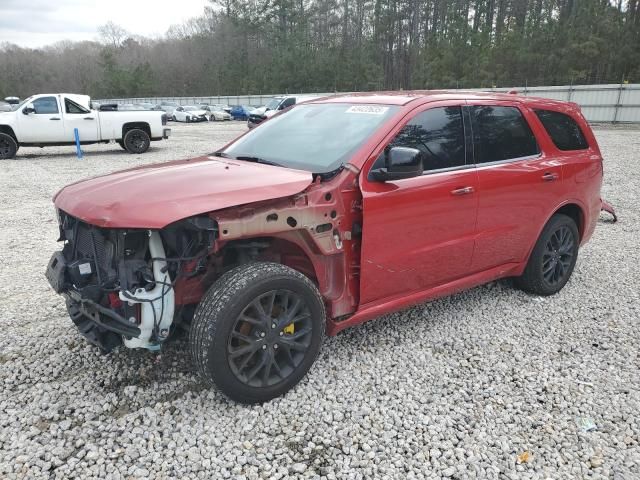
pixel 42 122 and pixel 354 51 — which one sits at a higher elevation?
pixel 354 51

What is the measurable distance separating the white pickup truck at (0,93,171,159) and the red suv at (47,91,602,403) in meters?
12.3

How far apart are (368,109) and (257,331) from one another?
1.76 metres

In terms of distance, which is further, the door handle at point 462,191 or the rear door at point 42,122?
the rear door at point 42,122

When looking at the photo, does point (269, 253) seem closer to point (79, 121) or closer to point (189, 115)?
point (79, 121)

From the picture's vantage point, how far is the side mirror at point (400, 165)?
2.95 meters

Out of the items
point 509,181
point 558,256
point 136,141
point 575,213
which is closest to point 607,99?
point 136,141

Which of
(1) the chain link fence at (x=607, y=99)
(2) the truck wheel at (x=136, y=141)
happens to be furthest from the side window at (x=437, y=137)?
(1) the chain link fence at (x=607, y=99)

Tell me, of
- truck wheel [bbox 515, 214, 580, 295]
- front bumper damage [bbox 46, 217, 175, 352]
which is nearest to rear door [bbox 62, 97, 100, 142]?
front bumper damage [bbox 46, 217, 175, 352]

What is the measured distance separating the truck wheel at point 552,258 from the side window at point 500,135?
766 mm

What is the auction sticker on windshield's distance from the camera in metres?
3.39

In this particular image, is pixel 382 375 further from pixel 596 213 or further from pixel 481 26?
pixel 481 26

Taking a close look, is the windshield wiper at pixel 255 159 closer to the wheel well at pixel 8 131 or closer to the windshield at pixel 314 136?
the windshield at pixel 314 136

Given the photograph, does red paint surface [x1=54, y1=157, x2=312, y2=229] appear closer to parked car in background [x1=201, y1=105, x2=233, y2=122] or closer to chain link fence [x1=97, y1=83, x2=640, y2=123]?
chain link fence [x1=97, y1=83, x2=640, y2=123]

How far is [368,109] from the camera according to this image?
138 inches
